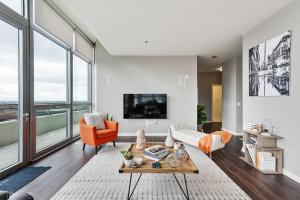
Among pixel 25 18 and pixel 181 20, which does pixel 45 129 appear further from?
pixel 181 20

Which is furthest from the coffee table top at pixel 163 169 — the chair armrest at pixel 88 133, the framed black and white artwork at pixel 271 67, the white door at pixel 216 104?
the white door at pixel 216 104

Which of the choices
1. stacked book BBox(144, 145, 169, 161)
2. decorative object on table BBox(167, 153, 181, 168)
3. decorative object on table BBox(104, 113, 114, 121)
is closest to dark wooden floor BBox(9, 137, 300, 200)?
decorative object on table BBox(167, 153, 181, 168)

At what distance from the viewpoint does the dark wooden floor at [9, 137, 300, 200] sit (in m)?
2.32

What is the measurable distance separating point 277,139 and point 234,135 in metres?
3.02

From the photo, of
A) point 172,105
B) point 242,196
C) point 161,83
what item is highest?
→ point 161,83

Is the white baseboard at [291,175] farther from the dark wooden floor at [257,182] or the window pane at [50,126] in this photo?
the window pane at [50,126]

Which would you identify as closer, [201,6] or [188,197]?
[188,197]

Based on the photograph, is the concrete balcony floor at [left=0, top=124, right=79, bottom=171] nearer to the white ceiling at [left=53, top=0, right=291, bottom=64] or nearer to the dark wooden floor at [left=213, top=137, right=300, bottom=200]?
the white ceiling at [left=53, top=0, right=291, bottom=64]

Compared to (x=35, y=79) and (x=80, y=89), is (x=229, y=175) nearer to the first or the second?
(x=35, y=79)

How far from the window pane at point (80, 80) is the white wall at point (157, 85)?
0.42 m

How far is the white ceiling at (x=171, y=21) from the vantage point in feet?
9.11

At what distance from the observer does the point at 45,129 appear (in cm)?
407

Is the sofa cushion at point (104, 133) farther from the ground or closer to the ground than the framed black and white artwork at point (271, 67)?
closer to the ground

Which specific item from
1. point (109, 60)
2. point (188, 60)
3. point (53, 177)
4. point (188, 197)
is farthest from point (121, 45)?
point (188, 197)
